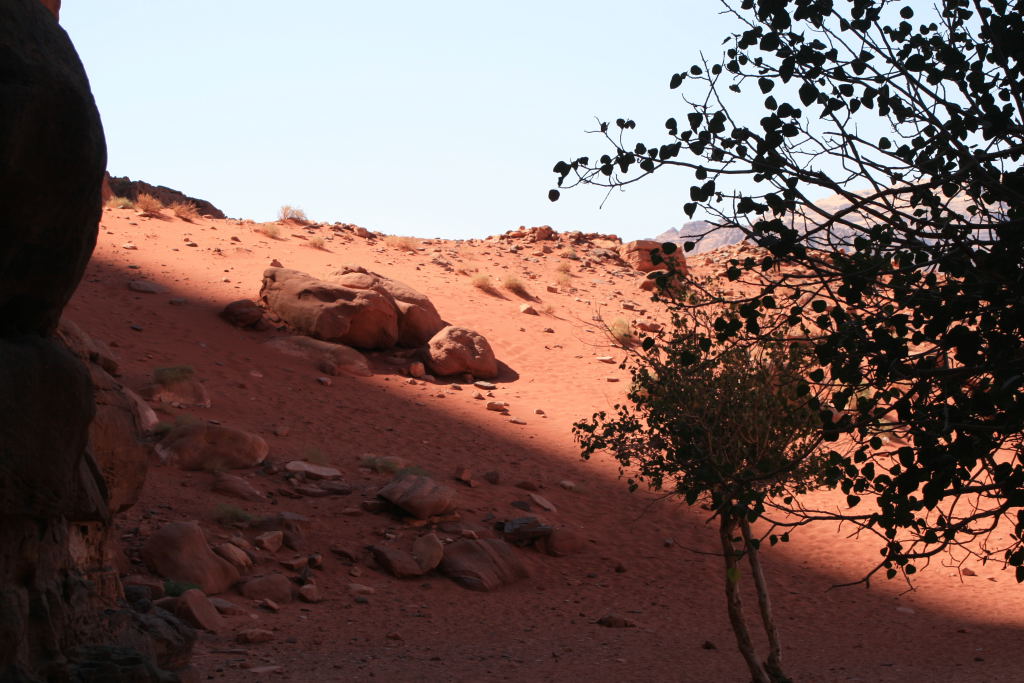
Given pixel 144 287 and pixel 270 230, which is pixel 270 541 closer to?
pixel 144 287

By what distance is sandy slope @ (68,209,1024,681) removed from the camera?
923 centimetres

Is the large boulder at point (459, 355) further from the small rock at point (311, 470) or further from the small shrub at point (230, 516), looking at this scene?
the small shrub at point (230, 516)

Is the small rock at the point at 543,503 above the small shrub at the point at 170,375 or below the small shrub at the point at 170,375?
below

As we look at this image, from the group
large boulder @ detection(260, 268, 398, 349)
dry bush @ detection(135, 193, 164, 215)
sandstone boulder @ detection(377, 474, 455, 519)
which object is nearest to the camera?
sandstone boulder @ detection(377, 474, 455, 519)

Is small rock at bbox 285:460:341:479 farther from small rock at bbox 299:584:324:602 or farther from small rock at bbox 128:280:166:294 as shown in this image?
small rock at bbox 128:280:166:294

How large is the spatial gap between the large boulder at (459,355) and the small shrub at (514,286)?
728 cm

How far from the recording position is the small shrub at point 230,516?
1128 centimetres

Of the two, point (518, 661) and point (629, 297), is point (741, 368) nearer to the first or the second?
point (518, 661)

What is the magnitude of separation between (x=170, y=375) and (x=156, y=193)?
2549 cm

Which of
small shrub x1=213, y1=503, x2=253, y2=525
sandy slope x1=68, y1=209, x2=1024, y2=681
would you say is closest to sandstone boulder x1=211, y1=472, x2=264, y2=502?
sandy slope x1=68, y1=209, x2=1024, y2=681

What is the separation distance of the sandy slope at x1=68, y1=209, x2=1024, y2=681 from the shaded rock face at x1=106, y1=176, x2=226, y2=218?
12.6 metres

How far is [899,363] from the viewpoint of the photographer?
3092 millimetres

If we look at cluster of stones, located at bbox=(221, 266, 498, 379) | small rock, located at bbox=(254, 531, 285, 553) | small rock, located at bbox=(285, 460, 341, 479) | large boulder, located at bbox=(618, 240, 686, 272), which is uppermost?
large boulder, located at bbox=(618, 240, 686, 272)

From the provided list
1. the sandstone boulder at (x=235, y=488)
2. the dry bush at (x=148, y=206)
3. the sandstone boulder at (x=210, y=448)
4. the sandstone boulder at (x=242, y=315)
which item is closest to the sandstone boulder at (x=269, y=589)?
the sandstone boulder at (x=235, y=488)
